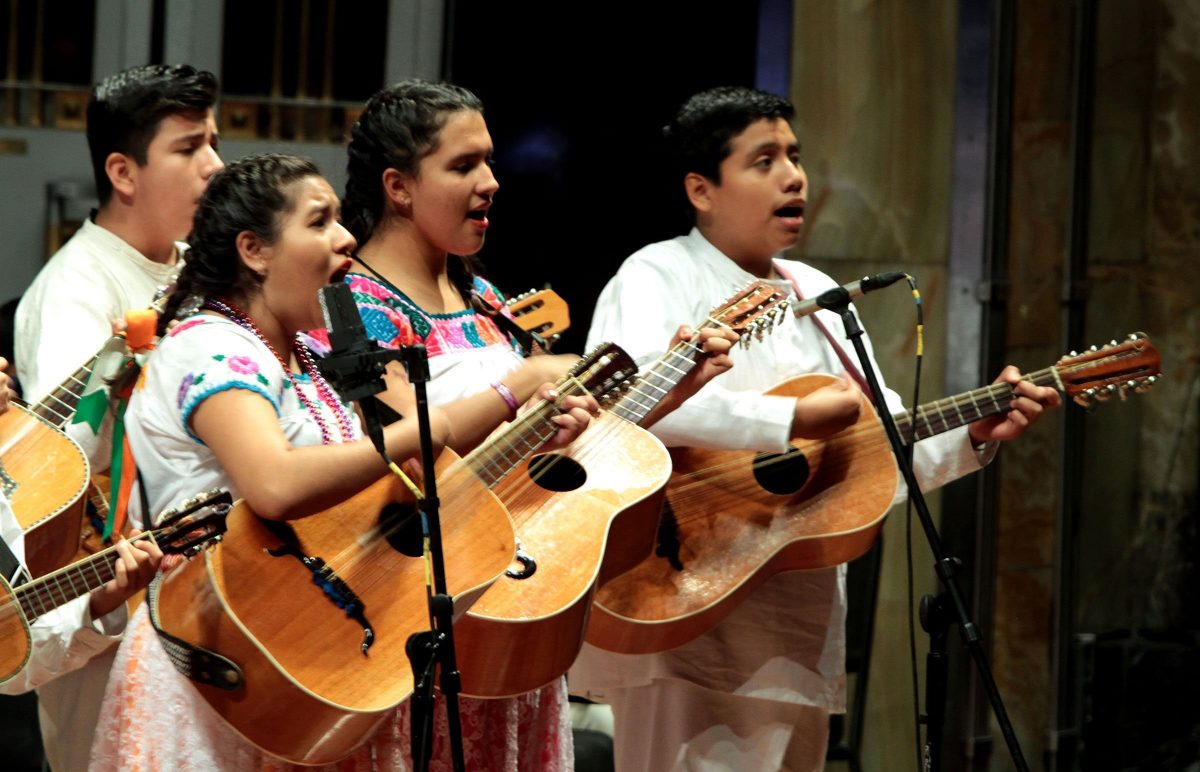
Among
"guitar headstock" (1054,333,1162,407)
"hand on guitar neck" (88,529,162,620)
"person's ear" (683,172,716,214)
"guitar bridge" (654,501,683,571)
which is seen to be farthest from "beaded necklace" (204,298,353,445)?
"guitar headstock" (1054,333,1162,407)

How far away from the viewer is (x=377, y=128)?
3.36m

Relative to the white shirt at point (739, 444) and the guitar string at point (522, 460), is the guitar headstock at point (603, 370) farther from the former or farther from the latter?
the white shirt at point (739, 444)

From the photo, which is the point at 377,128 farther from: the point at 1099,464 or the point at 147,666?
the point at 1099,464

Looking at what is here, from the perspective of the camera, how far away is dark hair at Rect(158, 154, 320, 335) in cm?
285

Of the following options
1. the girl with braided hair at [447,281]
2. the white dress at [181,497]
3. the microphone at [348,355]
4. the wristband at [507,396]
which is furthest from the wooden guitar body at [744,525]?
the microphone at [348,355]

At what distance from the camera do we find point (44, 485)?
10.3ft

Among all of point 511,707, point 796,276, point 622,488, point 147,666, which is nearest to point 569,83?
point 796,276

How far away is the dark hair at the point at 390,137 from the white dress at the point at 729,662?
58 centimetres

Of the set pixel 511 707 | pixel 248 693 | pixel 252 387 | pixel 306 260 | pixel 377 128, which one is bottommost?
pixel 511 707

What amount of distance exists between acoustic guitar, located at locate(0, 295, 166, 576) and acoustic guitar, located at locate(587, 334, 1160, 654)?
1151 millimetres

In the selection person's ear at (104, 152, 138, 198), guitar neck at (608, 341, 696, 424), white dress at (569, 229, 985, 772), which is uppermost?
person's ear at (104, 152, 138, 198)

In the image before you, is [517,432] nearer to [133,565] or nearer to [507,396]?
[507,396]

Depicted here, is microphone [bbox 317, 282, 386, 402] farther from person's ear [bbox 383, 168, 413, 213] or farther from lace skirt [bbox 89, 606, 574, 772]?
person's ear [bbox 383, 168, 413, 213]

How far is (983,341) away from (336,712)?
148 inches
